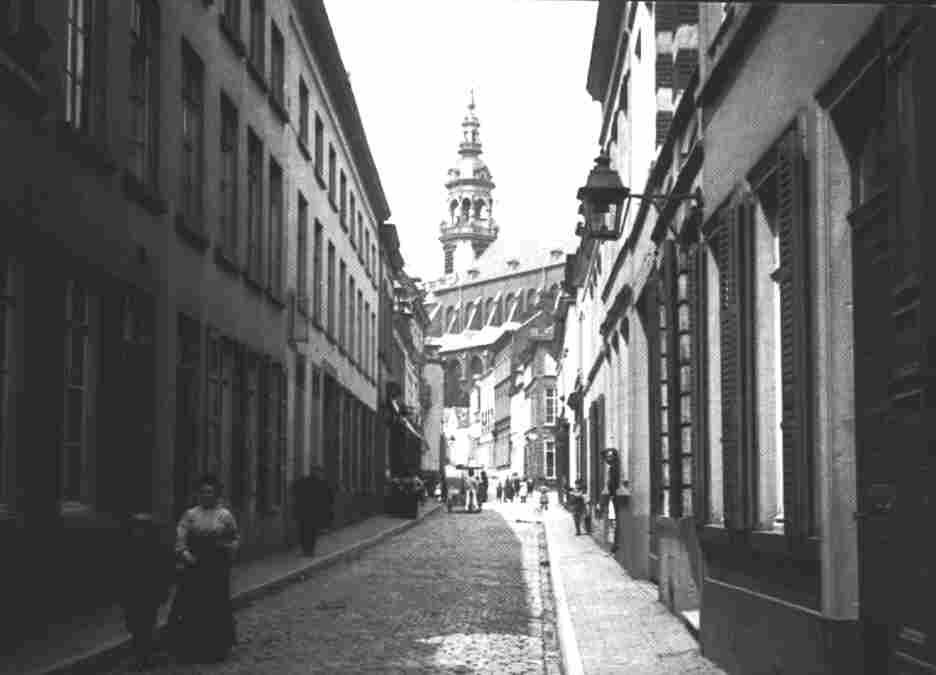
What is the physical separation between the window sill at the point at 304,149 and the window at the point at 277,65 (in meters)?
1.74

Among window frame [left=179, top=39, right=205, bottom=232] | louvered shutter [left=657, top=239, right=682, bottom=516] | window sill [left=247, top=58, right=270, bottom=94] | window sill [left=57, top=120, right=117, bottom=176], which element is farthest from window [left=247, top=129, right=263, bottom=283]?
louvered shutter [left=657, top=239, right=682, bottom=516]

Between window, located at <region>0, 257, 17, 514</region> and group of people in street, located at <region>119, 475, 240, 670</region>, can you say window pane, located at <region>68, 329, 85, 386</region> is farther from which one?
group of people in street, located at <region>119, 475, 240, 670</region>

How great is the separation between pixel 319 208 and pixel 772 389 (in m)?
24.1

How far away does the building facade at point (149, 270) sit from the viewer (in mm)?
13312

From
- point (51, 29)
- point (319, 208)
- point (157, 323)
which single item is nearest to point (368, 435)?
point (319, 208)

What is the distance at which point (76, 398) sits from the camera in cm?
1520

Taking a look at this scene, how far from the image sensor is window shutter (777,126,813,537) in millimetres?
8289

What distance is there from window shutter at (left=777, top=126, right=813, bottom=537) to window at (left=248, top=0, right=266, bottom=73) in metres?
17.8

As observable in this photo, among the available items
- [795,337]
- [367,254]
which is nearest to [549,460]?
[367,254]

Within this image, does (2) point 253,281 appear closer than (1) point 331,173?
Yes

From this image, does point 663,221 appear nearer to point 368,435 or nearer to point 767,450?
point 767,450

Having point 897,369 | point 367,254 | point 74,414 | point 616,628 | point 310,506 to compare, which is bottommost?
point 616,628

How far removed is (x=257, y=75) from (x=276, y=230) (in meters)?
3.65

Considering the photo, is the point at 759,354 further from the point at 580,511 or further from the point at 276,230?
the point at 580,511
